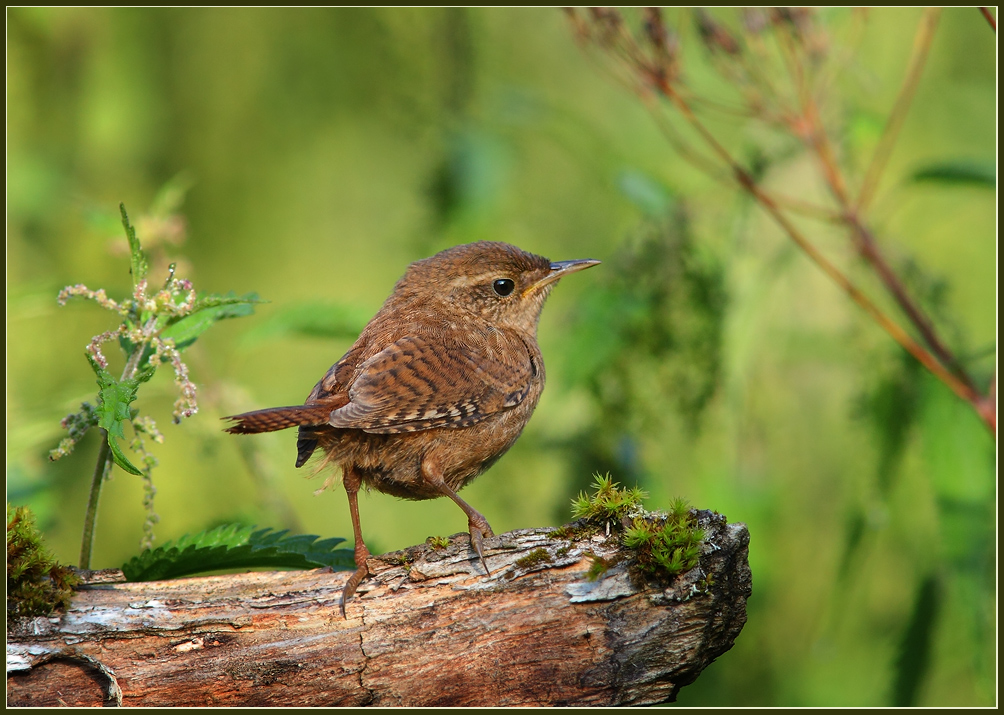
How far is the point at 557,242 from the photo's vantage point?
6.86 metres

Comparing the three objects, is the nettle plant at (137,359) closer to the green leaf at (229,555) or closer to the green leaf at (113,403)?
the green leaf at (113,403)

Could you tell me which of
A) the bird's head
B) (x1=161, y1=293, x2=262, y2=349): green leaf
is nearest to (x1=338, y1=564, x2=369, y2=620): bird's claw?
(x1=161, y1=293, x2=262, y2=349): green leaf

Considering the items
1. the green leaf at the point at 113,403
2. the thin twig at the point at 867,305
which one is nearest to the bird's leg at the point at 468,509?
the green leaf at the point at 113,403

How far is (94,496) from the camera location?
274 cm

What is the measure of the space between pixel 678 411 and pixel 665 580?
202 cm

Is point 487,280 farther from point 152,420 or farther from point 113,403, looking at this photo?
point 113,403

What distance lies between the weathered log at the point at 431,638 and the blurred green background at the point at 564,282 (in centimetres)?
81

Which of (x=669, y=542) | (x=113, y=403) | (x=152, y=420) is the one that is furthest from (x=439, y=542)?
(x=113, y=403)

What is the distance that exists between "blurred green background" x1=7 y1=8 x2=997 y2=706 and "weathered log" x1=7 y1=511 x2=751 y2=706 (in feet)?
2.65

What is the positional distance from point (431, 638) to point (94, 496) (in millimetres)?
1152

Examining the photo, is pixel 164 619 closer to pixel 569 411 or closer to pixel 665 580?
pixel 665 580

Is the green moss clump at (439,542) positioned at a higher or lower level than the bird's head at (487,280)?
lower

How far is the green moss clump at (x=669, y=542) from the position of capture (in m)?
2.54

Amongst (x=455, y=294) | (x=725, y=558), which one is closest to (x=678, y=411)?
(x=455, y=294)
